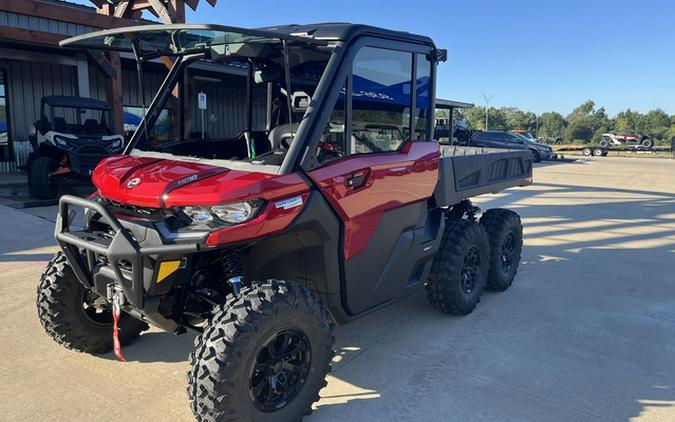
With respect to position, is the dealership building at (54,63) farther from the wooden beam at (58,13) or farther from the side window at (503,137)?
the side window at (503,137)

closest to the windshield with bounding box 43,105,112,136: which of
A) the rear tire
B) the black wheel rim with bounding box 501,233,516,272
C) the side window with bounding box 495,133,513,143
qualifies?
the rear tire

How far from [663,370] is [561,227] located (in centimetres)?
538

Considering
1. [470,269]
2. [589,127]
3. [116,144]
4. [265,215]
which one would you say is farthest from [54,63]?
[589,127]

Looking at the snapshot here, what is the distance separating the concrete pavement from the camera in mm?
2914

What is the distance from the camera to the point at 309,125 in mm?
2799

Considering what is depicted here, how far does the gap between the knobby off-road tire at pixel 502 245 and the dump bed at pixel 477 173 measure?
299mm

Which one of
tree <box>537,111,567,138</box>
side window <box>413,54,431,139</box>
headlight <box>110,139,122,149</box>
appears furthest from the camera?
tree <box>537,111,567,138</box>

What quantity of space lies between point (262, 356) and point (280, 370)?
14cm

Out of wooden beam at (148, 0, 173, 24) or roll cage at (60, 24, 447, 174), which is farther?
wooden beam at (148, 0, 173, 24)

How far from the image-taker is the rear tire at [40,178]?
929 cm

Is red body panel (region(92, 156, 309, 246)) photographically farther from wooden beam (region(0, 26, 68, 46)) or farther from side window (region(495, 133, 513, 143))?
side window (region(495, 133, 513, 143))

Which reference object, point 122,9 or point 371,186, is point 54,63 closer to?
point 122,9

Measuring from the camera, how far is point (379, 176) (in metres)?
3.19

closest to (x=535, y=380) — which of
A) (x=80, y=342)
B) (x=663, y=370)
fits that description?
(x=663, y=370)
